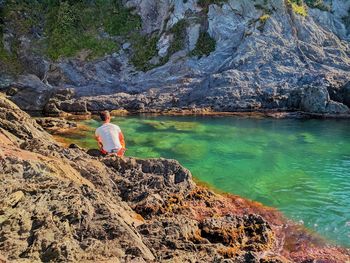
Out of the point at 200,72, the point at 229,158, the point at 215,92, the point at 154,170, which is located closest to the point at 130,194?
the point at 154,170

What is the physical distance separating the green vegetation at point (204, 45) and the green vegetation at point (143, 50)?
4.76 metres

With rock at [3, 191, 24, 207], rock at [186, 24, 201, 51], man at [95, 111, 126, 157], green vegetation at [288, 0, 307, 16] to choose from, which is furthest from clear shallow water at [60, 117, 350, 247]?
green vegetation at [288, 0, 307, 16]

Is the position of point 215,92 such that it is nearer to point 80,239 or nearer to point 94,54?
point 94,54

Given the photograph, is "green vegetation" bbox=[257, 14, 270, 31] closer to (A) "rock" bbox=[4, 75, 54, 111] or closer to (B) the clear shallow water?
(B) the clear shallow water

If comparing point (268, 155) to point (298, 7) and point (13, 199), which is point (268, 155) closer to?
point (13, 199)

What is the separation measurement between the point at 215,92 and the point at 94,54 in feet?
50.7

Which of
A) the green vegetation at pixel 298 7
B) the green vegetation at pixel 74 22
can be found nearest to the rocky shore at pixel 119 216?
the green vegetation at pixel 74 22

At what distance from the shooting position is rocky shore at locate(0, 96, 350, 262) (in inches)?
234

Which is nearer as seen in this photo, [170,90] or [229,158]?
[229,158]

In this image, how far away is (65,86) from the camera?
4128cm

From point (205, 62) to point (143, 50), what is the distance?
304 inches

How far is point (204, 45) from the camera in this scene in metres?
42.3

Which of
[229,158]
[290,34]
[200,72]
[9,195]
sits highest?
[290,34]

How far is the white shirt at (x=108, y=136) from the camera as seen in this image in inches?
529
